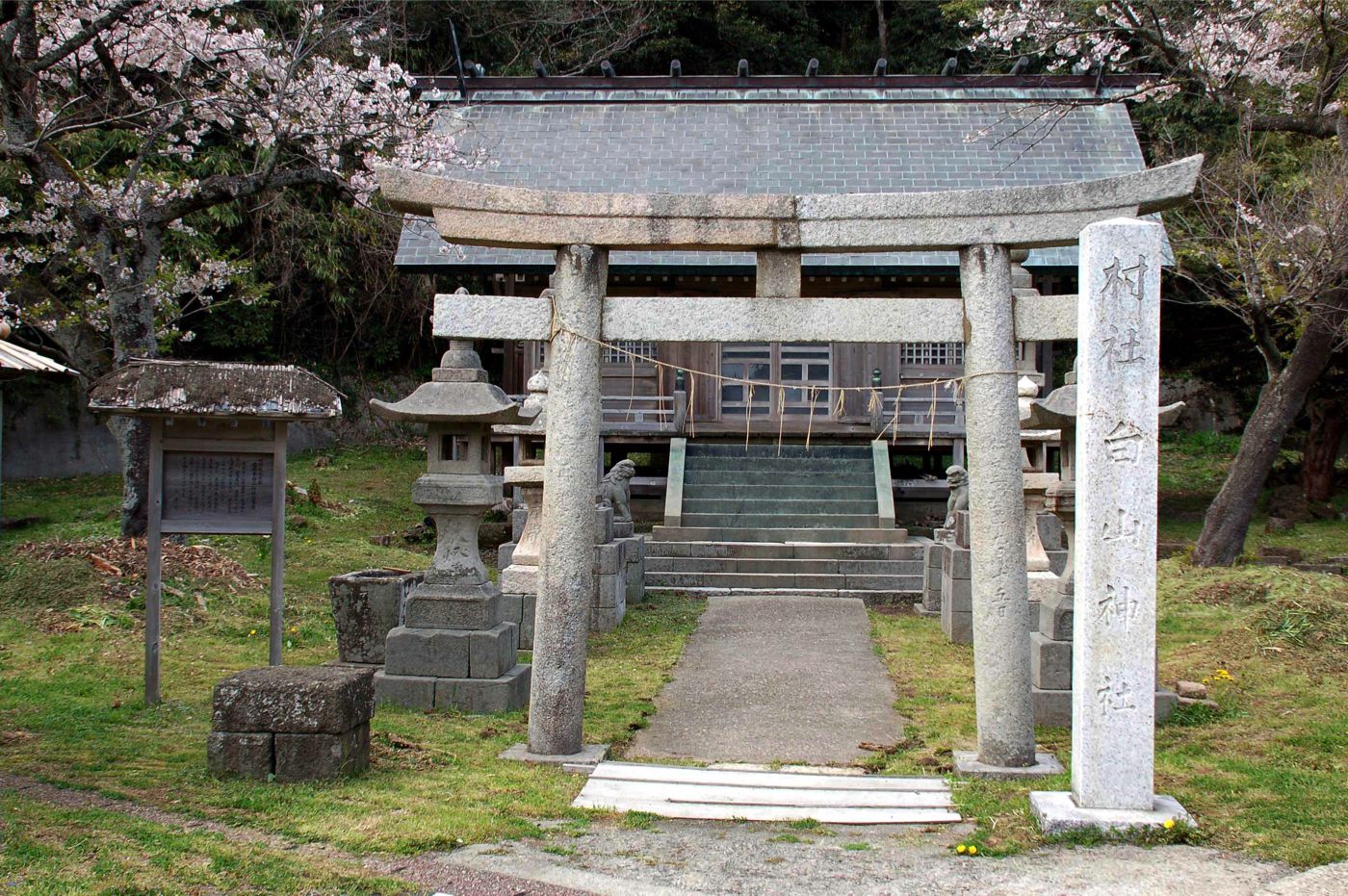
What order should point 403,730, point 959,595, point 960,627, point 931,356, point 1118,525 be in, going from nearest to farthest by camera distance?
point 1118,525 < point 403,730 < point 960,627 < point 959,595 < point 931,356

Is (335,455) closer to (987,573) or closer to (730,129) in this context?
(730,129)

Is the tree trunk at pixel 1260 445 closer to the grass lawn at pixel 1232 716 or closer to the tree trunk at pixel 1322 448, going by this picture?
the grass lawn at pixel 1232 716

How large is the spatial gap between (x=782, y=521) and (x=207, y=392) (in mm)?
10167

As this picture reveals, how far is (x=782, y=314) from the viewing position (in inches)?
257

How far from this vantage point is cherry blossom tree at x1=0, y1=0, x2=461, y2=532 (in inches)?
432

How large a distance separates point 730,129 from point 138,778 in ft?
58.3

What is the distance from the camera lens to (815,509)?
16.6 meters

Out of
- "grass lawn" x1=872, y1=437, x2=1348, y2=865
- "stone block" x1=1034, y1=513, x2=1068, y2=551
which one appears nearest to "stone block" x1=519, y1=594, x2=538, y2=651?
"grass lawn" x1=872, y1=437, x2=1348, y2=865

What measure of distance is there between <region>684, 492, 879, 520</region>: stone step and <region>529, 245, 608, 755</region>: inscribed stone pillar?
9942mm

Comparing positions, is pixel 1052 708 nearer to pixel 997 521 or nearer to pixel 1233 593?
pixel 997 521

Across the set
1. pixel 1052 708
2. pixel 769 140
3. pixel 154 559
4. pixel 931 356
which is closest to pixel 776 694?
pixel 1052 708

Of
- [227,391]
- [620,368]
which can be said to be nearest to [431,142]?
[620,368]

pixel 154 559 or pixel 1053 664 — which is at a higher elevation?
pixel 154 559

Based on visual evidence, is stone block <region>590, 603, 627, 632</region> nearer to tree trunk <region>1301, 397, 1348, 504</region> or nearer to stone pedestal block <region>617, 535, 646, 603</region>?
stone pedestal block <region>617, 535, 646, 603</region>
